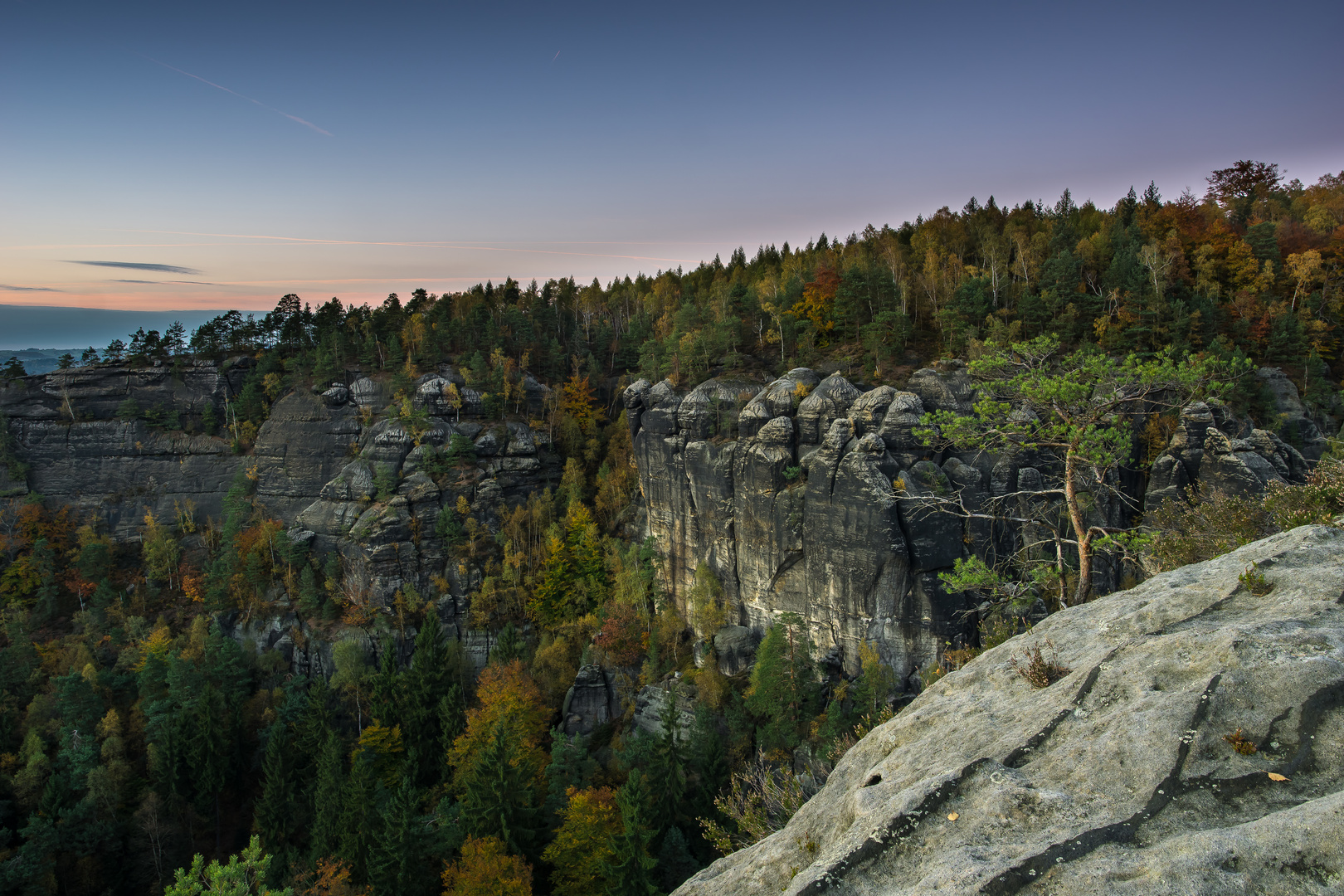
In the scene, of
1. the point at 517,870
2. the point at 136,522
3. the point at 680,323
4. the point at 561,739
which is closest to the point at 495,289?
the point at 680,323

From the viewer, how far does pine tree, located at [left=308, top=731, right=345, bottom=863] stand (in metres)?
35.8

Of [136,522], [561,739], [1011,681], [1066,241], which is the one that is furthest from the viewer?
[136,522]

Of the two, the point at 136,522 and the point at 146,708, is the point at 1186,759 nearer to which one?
the point at 146,708

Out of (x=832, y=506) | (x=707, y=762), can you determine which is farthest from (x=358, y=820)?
(x=832, y=506)

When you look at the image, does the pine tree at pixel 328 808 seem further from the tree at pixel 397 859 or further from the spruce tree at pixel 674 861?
the spruce tree at pixel 674 861

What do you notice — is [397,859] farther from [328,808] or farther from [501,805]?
[328,808]

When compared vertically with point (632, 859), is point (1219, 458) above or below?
above

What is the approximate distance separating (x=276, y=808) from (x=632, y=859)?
28.1 m

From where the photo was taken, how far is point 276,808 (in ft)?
133

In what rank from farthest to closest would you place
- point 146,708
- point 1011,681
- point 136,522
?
1. point 136,522
2. point 146,708
3. point 1011,681

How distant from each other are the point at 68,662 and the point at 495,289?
60.5 m

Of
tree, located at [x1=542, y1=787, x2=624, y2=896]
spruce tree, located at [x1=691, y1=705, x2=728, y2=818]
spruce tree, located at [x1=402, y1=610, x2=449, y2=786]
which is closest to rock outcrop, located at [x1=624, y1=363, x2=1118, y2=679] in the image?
spruce tree, located at [x1=691, y1=705, x2=728, y2=818]

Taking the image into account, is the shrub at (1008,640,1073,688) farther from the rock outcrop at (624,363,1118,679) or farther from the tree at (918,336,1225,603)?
the rock outcrop at (624,363,1118,679)

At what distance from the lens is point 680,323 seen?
61438 millimetres
